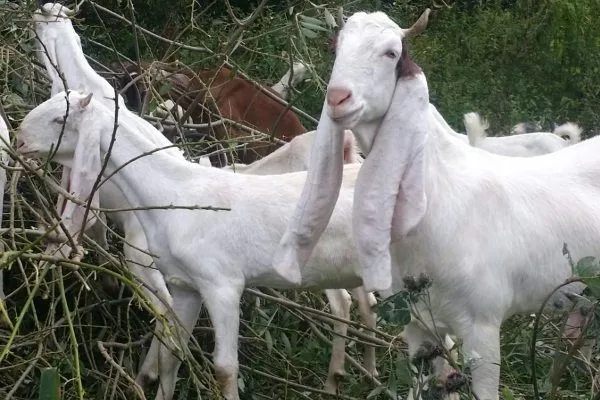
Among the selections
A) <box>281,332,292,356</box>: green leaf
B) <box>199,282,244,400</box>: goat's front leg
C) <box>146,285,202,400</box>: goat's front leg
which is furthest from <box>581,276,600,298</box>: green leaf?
<box>281,332,292,356</box>: green leaf

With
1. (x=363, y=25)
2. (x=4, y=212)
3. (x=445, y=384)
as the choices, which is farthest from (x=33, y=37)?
(x=445, y=384)

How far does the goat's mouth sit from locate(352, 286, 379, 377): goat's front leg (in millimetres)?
2059

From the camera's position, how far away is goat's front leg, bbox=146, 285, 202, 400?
495 centimetres

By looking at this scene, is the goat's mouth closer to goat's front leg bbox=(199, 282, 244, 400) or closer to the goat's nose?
the goat's nose

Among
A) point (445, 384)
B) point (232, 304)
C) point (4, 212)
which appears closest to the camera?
point (445, 384)

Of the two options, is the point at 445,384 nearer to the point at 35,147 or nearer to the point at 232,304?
the point at 232,304

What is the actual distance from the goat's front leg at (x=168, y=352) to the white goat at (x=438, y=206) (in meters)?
1.06

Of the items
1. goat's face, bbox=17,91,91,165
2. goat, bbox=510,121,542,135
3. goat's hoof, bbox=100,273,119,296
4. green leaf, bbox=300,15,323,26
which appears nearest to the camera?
goat's face, bbox=17,91,91,165

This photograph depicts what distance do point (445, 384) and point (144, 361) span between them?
2.25m

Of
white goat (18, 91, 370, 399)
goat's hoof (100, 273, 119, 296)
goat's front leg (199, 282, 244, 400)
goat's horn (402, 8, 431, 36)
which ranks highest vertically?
goat's horn (402, 8, 431, 36)

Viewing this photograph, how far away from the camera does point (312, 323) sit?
5.87m

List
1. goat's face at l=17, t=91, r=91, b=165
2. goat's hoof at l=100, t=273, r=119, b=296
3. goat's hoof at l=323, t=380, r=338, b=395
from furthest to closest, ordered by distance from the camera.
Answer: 1. goat's hoof at l=323, t=380, r=338, b=395
2. goat's hoof at l=100, t=273, r=119, b=296
3. goat's face at l=17, t=91, r=91, b=165

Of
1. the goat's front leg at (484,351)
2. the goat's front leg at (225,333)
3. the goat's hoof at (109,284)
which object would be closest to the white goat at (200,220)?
the goat's front leg at (225,333)

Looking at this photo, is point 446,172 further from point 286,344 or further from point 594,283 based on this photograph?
point 286,344
